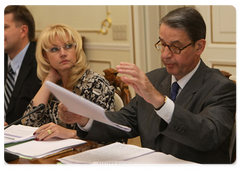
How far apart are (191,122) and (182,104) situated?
8.5 inches

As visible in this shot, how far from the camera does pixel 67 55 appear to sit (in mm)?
2293

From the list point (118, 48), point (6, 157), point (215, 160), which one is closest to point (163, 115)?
point (215, 160)

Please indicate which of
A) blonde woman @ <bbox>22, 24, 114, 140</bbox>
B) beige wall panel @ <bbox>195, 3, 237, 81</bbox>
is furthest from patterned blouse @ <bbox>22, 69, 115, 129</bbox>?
beige wall panel @ <bbox>195, 3, 237, 81</bbox>

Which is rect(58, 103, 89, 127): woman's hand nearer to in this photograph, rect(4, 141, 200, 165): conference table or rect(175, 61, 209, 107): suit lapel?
rect(4, 141, 200, 165): conference table

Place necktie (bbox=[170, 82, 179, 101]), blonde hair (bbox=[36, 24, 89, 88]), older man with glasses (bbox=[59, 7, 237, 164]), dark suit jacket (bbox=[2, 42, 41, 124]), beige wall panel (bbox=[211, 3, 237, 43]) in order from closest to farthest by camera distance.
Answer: older man with glasses (bbox=[59, 7, 237, 164])
necktie (bbox=[170, 82, 179, 101])
blonde hair (bbox=[36, 24, 89, 88])
dark suit jacket (bbox=[2, 42, 41, 124])
beige wall panel (bbox=[211, 3, 237, 43])

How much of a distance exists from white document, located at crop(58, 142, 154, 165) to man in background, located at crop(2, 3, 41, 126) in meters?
1.12

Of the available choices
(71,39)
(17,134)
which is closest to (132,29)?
(71,39)

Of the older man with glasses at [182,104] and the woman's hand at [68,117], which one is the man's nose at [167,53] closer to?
the older man with glasses at [182,104]

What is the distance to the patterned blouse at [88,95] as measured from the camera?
2156 mm

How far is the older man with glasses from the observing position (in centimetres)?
149

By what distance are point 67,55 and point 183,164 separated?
1.11m

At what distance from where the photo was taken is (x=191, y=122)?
149cm

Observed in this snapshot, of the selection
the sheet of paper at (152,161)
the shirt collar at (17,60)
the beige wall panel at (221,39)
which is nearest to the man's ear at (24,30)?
the shirt collar at (17,60)

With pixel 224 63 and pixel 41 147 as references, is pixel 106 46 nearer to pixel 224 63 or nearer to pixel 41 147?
pixel 224 63
